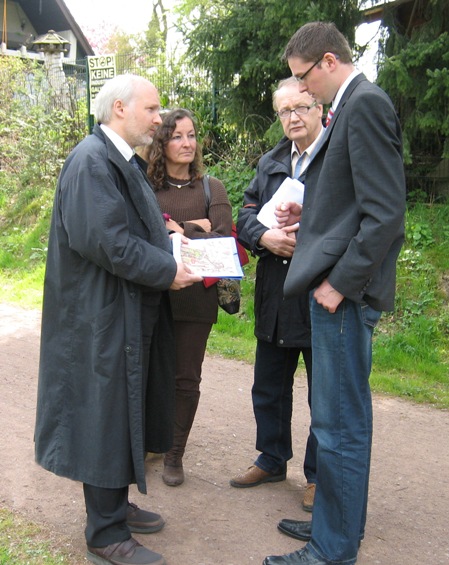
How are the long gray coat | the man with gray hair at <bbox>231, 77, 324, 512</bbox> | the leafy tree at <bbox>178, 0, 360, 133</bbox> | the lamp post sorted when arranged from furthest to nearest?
the lamp post
the leafy tree at <bbox>178, 0, 360, 133</bbox>
the man with gray hair at <bbox>231, 77, 324, 512</bbox>
the long gray coat

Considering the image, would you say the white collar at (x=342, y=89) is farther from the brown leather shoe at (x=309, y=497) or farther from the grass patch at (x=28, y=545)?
the grass patch at (x=28, y=545)

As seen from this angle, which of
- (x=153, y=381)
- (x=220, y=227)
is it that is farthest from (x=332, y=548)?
(x=220, y=227)

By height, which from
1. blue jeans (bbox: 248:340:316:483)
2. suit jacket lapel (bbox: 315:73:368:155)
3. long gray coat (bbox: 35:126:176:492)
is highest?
suit jacket lapel (bbox: 315:73:368:155)

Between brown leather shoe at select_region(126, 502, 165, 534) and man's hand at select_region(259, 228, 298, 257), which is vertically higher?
man's hand at select_region(259, 228, 298, 257)

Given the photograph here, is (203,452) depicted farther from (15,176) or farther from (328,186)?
(15,176)

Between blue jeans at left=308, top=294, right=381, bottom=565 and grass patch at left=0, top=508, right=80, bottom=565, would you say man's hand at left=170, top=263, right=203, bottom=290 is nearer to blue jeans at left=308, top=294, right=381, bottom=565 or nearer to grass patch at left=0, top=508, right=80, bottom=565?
blue jeans at left=308, top=294, right=381, bottom=565

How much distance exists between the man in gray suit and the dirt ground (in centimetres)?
42

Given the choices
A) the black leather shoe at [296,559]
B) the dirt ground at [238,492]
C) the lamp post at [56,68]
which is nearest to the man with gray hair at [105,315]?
the dirt ground at [238,492]

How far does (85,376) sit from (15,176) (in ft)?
34.9

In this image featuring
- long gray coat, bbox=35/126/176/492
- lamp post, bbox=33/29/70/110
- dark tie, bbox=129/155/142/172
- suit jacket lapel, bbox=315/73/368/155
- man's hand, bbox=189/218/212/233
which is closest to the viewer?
suit jacket lapel, bbox=315/73/368/155

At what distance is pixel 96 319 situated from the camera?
2.96 m

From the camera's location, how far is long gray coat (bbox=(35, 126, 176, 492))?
2900 millimetres

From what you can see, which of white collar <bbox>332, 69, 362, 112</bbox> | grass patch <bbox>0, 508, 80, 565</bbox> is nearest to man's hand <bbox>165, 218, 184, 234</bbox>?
white collar <bbox>332, 69, 362, 112</bbox>

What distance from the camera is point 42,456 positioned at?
10.1 feet
